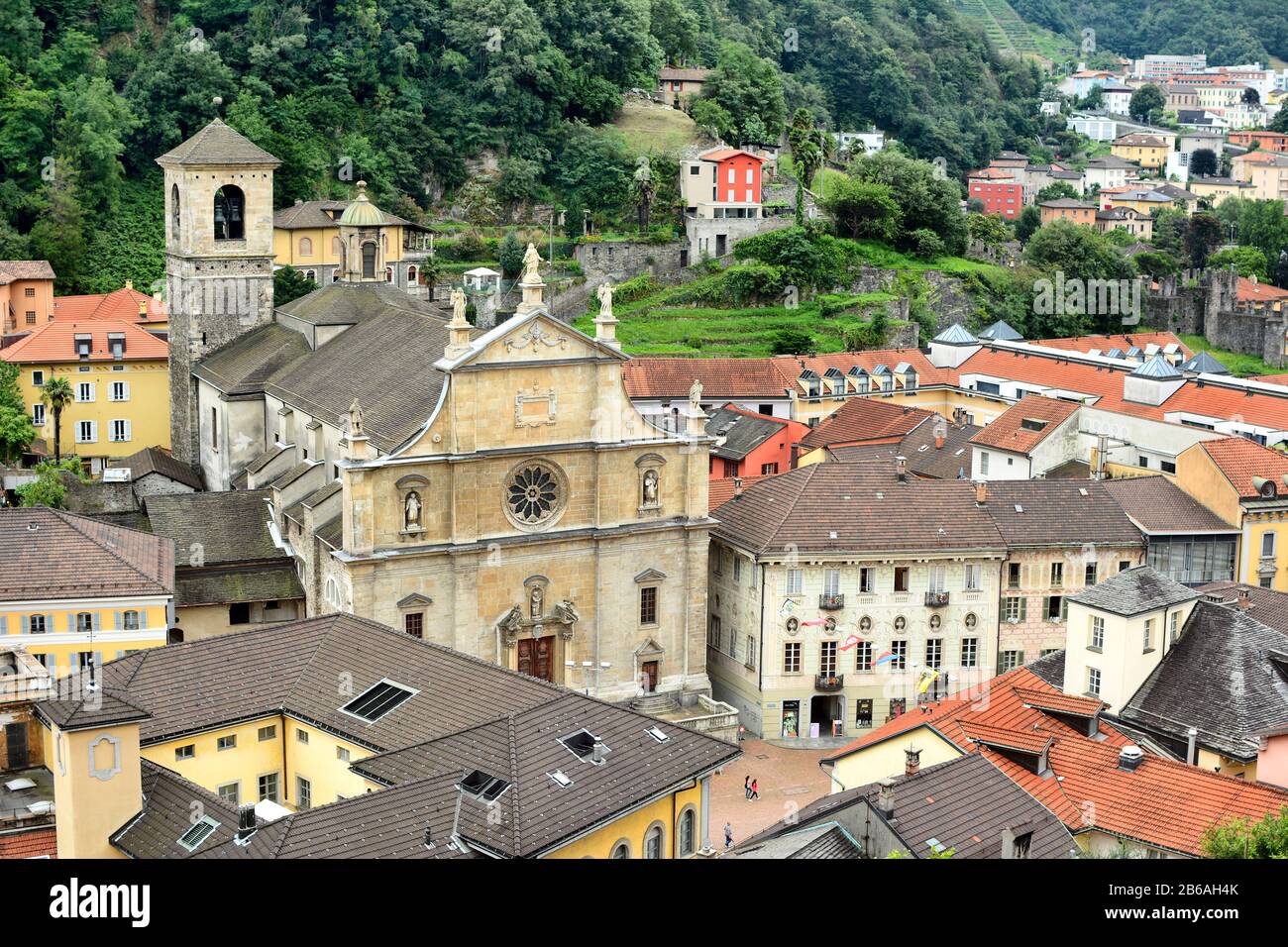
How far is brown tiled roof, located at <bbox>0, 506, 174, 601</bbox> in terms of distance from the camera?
5225cm

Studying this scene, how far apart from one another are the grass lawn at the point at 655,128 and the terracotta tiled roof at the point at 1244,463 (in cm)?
6504

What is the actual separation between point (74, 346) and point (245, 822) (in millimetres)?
56302

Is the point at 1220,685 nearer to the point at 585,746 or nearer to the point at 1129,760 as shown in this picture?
the point at 1129,760

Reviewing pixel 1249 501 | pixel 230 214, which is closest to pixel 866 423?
pixel 1249 501

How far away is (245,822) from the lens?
31.9 m

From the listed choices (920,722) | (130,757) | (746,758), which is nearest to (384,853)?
(130,757)

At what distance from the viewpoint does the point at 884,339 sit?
115188 mm

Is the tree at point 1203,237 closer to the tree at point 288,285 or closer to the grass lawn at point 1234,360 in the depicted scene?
the grass lawn at point 1234,360

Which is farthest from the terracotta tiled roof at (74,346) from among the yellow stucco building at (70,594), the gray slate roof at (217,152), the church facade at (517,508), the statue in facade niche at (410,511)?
the statue in facade niche at (410,511)

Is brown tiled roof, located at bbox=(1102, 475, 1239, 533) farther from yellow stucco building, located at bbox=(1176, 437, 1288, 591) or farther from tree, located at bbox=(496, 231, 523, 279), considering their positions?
tree, located at bbox=(496, 231, 523, 279)

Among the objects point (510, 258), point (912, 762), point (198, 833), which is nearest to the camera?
point (198, 833)

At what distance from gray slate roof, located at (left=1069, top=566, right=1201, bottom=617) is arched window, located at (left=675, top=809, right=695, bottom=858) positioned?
15706mm

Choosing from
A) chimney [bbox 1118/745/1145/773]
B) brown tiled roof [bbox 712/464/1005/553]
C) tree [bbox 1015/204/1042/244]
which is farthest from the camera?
tree [bbox 1015/204/1042/244]

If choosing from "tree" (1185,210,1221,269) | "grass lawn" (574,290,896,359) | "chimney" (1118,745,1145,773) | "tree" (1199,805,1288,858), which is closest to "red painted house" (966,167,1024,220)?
"tree" (1185,210,1221,269)
